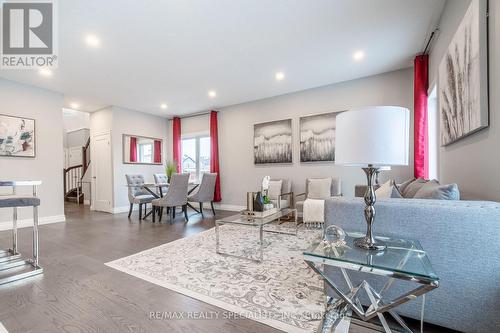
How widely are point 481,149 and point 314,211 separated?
2.42 m

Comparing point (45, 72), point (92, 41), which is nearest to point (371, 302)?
point (92, 41)

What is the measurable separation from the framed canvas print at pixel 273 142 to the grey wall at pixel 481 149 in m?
2.97

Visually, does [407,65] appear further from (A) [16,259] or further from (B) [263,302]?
(A) [16,259]

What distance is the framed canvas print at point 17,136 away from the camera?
13.0 ft

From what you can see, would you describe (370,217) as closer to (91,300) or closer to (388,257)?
(388,257)

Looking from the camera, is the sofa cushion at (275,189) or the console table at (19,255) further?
the sofa cushion at (275,189)

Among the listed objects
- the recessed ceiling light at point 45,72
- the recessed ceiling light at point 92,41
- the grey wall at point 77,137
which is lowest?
the grey wall at point 77,137

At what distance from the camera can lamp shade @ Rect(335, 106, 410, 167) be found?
1162 millimetres

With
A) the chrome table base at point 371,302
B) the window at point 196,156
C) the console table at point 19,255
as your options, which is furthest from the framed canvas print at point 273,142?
the console table at point 19,255

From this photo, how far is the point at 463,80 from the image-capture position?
1786mm

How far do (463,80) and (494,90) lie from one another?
502 millimetres

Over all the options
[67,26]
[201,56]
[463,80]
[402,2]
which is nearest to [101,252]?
[67,26]

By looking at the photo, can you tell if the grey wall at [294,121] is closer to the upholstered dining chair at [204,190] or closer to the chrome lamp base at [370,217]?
the upholstered dining chair at [204,190]

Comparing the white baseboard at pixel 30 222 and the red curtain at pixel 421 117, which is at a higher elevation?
the red curtain at pixel 421 117
